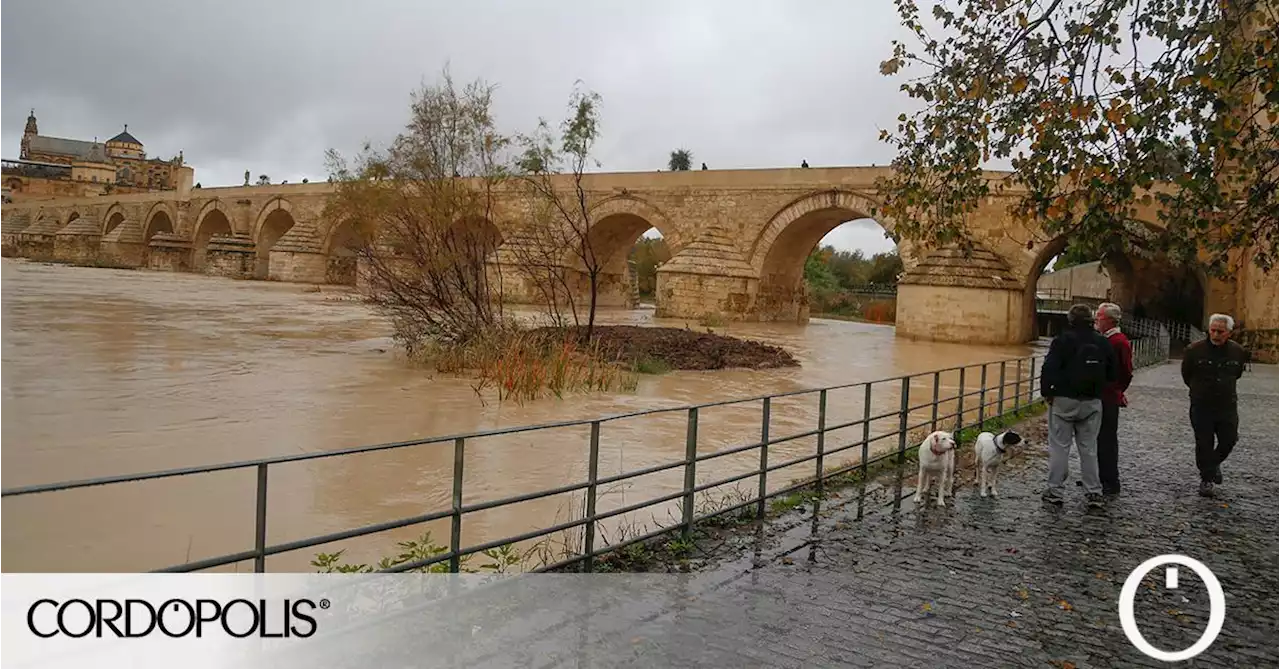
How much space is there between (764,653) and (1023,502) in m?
3.22

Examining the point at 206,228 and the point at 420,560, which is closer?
the point at 420,560

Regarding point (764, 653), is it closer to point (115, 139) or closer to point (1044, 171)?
point (1044, 171)

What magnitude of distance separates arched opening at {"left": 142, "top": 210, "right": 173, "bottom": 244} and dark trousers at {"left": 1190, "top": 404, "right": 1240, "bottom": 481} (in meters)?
55.8

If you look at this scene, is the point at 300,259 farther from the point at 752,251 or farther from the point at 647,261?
the point at 752,251

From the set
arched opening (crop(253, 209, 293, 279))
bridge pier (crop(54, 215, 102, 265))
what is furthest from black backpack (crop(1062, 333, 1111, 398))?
bridge pier (crop(54, 215, 102, 265))

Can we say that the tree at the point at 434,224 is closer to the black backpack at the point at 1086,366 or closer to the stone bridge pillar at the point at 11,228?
the black backpack at the point at 1086,366

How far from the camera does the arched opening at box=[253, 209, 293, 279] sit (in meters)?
43.8

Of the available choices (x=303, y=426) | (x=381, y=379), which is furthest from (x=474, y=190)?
(x=303, y=426)

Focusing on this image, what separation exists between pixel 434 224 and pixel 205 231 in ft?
139

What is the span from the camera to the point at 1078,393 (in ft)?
19.1

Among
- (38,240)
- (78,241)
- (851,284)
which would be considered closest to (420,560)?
(851,284)

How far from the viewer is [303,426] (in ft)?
27.8

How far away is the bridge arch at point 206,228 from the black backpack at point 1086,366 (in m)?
48.0

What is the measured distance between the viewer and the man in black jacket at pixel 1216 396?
6.12 meters
